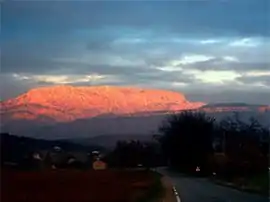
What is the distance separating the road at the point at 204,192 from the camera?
6.69m

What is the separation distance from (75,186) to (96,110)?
454mm

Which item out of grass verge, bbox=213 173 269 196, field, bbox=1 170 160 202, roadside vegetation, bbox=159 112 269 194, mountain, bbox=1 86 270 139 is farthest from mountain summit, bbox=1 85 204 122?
grass verge, bbox=213 173 269 196

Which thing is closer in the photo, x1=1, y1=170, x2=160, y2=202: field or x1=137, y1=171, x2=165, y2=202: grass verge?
x1=1, y1=170, x2=160, y2=202: field

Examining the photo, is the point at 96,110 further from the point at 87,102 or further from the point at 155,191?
the point at 155,191

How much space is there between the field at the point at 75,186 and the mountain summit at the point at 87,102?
32 centimetres

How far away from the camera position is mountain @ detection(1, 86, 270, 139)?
663 cm

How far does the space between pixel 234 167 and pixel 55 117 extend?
1031mm

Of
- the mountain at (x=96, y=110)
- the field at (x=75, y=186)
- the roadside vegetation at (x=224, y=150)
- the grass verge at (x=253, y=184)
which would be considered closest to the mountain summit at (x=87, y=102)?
the mountain at (x=96, y=110)

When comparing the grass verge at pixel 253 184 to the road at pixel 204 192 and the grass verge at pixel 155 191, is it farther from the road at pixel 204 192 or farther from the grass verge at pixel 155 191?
the grass verge at pixel 155 191

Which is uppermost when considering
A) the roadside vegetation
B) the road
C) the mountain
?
the mountain

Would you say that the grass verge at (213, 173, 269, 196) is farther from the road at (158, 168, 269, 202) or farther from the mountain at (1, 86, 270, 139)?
the mountain at (1, 86, 270, 139)

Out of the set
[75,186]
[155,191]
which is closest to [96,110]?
[75,186]

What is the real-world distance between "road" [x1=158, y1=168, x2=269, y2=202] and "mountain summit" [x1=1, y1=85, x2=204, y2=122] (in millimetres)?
383

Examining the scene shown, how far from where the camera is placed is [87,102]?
264 inches
